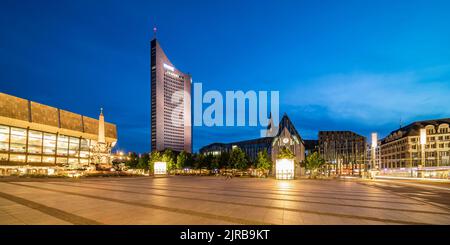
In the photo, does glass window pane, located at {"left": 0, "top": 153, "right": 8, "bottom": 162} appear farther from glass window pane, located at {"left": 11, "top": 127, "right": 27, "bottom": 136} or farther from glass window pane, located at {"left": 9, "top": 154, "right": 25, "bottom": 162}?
glass window pane, located at {"left": 11, "top": 127, "right": 27, "bottom": 136}

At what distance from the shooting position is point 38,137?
96.9m

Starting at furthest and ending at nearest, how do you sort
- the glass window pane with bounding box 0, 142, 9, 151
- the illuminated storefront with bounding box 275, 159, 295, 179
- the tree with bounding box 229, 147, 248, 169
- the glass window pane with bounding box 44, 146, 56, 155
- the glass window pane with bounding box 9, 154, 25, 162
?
the glass window pane with bounding box 44, 146, 56, 155, the glass window pane with bounding box 9, 154, 25, 162, the glass window pane with bounding box 0, 142, 9, 151, the tree with bounding box 229, 147, 248, 169, the illuminated storefront with bounding box 275, 159, 295, 179

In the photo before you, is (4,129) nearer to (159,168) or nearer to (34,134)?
(34,134)

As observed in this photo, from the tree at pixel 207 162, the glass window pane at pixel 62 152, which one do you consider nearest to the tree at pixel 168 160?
the tree at pixel 207 162

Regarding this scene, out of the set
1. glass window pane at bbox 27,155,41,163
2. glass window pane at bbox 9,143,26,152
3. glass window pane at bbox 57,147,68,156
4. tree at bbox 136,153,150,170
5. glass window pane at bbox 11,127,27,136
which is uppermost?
glass window pane at bbox 11,127,27,136

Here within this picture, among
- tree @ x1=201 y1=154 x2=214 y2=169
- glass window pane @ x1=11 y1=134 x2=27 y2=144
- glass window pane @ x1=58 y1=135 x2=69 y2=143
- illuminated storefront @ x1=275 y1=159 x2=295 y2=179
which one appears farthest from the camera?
glass window pane @ x1=58 y1=135 x2=69 y2=143

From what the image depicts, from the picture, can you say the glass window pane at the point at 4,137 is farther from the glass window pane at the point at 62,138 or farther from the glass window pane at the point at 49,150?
the glass window pane at the point at 62,138

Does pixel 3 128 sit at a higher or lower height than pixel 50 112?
lower

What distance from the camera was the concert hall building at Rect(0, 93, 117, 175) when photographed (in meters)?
83.4

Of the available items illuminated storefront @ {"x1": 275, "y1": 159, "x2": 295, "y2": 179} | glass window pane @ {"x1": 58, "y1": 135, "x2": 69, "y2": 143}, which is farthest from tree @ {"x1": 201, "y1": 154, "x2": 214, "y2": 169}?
glass window pane @ {"x1": 58, "y1": 135, "x2": 69, "y2": 143}
